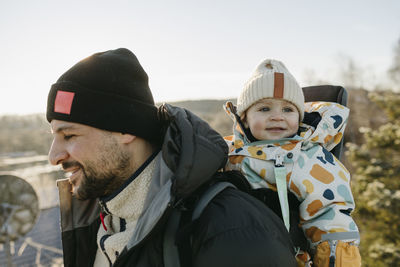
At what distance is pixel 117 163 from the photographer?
1659 mm

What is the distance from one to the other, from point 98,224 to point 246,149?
0.96 meters

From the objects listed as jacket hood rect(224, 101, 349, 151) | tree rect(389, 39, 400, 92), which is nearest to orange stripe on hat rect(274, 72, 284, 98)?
jacket hood rect(224, 101, 349, 151)

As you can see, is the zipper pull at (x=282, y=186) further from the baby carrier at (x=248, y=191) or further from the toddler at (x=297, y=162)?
the baby carrier at (x=248, y=191)

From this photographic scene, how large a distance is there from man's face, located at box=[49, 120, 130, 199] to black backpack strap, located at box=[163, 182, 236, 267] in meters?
0.46

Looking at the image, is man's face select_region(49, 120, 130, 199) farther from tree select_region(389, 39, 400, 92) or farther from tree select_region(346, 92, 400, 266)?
tree select_region(389, 39, 400, 92)

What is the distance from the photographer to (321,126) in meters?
1.90

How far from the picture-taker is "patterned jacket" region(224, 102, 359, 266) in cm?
165

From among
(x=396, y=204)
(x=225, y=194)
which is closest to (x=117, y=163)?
(x=225, y=194)

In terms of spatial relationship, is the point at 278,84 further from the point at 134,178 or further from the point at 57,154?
the point at 57,154

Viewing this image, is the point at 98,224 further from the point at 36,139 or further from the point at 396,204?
the point at 36,139

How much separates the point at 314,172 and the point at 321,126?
0.32 meters

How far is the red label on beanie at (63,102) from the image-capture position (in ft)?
5.37

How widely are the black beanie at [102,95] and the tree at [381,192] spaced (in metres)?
5.04

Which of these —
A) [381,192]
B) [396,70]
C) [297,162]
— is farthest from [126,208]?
[396,70]
